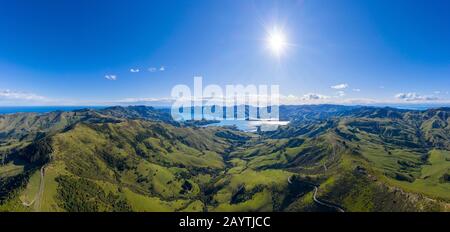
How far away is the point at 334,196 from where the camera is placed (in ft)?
573
